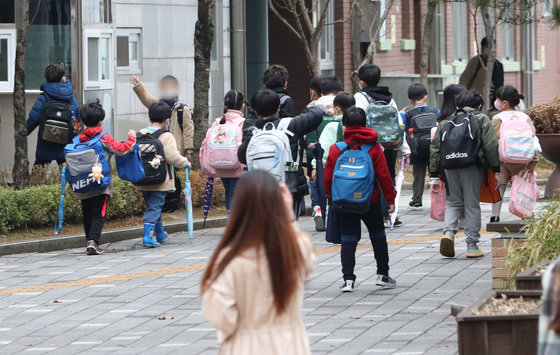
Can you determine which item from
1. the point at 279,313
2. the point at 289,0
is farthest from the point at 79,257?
the point at 289,0

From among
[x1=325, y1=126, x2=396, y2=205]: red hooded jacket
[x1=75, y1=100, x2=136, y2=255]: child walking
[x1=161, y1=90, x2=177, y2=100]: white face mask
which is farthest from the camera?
[x1=161, y1=90, x2=177, y2=100]: white face mask

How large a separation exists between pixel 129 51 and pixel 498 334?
14.7m

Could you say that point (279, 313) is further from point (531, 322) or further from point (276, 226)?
point (531, 322)

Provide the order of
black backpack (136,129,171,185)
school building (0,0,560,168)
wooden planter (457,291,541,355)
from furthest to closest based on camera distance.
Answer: school building (0,0,560,168) < black backpack (136,129,171,185) < wooden planter (457,291,541,355)

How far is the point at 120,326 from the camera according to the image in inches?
361

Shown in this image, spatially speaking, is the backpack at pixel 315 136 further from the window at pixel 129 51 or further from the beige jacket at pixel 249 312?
the beige jacket at pixel 249 312

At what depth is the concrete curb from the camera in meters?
13.0

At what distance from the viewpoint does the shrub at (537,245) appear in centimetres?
870

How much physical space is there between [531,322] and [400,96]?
22.4 meters

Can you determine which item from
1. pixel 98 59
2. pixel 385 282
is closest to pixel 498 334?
pixel 385 282

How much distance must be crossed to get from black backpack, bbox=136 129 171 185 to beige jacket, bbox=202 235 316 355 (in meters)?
8.37

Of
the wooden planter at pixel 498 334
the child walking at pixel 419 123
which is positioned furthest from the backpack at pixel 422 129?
the wooden planter at pixel 498 334

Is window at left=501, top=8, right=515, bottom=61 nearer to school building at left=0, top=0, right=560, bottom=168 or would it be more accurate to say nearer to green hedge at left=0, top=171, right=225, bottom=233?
school building at left=0, top=0, right=560, bottom=168

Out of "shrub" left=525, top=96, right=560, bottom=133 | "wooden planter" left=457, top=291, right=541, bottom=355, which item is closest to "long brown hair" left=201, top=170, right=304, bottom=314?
"wooden planter" left=457, top=291, right=541, bottom=355
